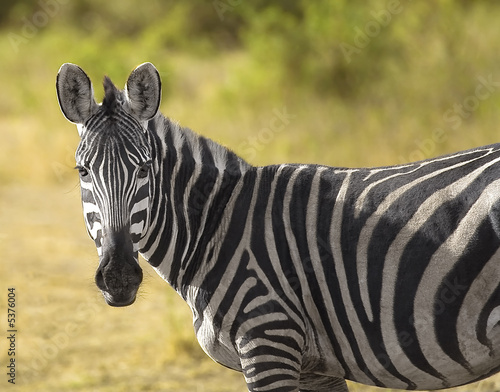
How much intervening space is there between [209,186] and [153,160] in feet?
1.22

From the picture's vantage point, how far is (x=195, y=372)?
720 cm

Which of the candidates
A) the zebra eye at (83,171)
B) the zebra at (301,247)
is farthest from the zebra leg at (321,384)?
the zebra eye at (83,171)

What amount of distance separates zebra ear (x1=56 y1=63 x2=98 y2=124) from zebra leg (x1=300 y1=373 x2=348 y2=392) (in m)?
1.90

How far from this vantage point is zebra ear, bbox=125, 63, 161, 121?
365cm

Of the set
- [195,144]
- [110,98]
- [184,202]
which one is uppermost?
[110,98]

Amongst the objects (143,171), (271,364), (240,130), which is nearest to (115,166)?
(143,171)

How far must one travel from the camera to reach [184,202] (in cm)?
391

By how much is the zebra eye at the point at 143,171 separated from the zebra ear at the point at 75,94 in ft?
1.32

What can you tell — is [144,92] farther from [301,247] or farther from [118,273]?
[301,247]

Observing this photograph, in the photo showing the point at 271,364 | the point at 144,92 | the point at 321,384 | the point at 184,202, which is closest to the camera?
the point at 271,364

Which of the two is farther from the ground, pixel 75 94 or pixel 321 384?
pixel 75 94

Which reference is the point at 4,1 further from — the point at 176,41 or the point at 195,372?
the point at 195,372

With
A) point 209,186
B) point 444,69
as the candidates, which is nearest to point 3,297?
point 209,186

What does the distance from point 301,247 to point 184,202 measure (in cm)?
70
